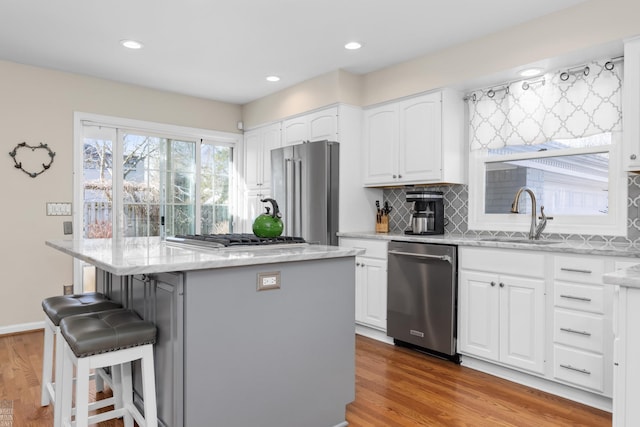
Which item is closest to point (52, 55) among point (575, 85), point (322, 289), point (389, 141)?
point (389, 141)

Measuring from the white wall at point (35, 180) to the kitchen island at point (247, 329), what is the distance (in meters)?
2.08

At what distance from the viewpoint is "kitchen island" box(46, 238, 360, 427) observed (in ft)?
5.63

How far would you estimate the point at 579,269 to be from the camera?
252 centimetres

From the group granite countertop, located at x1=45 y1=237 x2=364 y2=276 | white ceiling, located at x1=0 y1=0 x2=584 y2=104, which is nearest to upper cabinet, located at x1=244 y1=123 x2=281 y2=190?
white ceiling, located at x1=0 y1=0 x2=584 y2=104

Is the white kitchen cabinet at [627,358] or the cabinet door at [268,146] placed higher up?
the cabinet door at [268,146]

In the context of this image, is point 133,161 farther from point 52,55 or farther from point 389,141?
point 389,141

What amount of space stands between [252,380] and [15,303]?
127 inches

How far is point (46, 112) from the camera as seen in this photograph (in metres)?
4.05

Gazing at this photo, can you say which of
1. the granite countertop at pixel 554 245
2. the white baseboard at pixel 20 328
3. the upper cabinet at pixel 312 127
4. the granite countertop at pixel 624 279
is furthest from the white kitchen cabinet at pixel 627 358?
the white baseboard at pixel 20 328

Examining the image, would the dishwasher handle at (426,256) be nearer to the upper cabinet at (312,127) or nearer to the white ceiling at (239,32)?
the upper cabinet at (312,127)

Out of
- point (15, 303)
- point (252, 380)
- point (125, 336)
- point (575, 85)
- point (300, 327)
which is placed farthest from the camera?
point (15, 303)

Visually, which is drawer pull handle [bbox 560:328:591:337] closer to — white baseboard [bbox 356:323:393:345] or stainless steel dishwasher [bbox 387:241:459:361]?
stainless steel dishwasher [bbox 387:241:459:361]

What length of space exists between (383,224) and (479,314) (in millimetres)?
1390

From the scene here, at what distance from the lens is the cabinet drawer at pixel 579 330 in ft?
8.01
